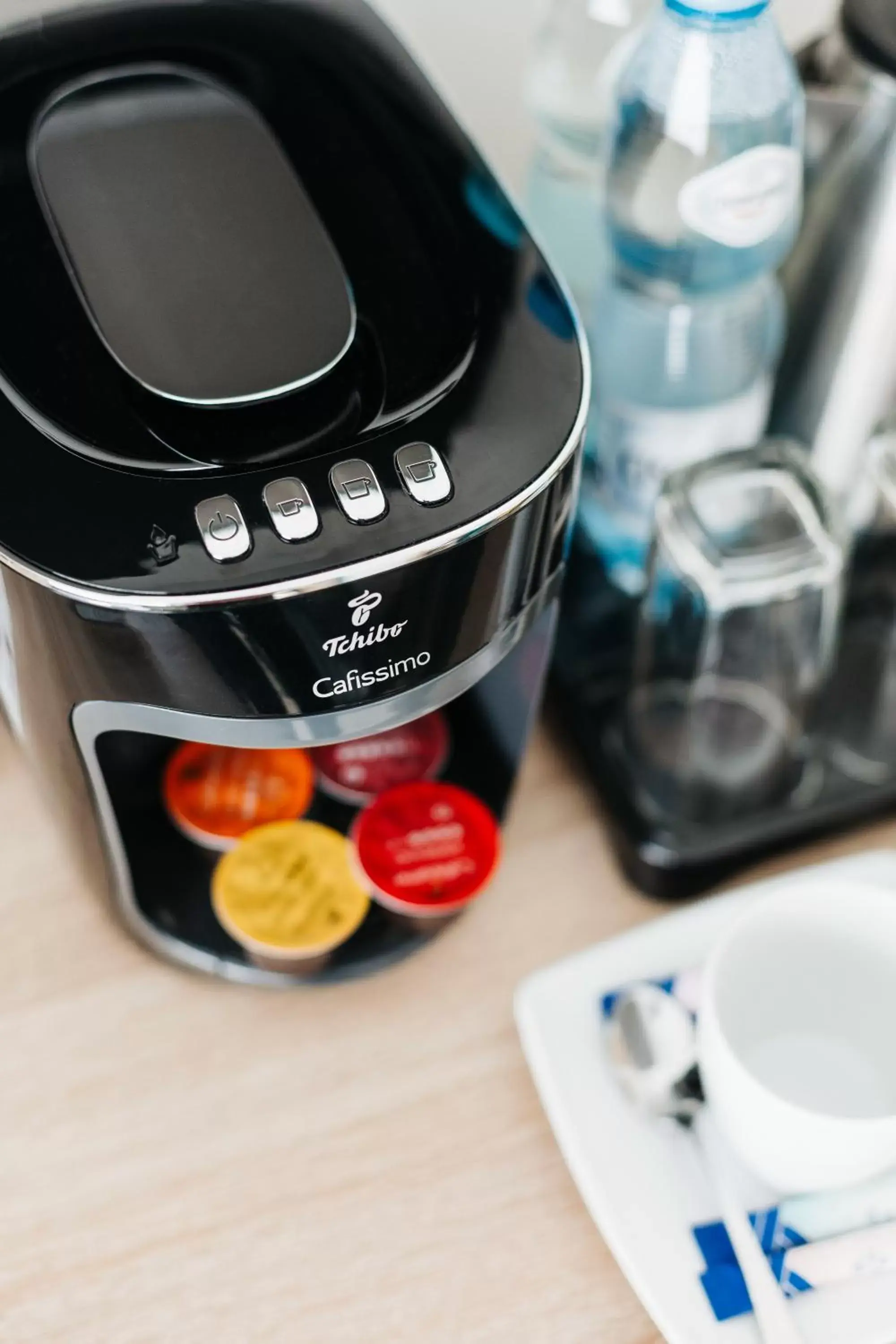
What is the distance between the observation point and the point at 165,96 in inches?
18.2

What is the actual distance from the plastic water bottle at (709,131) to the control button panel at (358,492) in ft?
0.79

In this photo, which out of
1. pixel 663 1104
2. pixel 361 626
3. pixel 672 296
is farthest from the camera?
pixel 672 296

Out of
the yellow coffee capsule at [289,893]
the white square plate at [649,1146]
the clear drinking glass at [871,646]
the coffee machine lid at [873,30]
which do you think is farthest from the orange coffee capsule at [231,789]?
the coffee machine lid at [873,30]

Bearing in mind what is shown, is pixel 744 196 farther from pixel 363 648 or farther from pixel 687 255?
pixel 363 648

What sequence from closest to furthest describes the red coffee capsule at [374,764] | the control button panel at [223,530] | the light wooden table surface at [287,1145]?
1. the control button panel at [223,530]
2. the light wooden table surface at [287,1145]
3. the red coffee capsule at [374,764]

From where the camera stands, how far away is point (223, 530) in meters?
0.37

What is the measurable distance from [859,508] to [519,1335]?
42 centimetres

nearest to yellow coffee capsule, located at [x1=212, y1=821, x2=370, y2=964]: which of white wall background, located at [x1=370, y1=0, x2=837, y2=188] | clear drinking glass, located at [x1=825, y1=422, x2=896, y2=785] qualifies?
clear drinking glass, located at [x1=825, y1=422, x2=896, y2=785]

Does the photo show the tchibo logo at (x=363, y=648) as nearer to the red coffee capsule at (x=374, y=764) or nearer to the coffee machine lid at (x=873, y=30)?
the red coffee capsule at (x=374, y=764)

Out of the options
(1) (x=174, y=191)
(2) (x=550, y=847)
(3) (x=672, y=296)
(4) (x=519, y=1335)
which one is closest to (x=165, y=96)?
(1) (x=174, y=191)

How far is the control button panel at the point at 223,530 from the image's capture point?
37cm

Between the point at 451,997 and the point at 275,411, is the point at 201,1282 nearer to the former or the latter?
the point at 451,997

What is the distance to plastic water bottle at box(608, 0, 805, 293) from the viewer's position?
517mm

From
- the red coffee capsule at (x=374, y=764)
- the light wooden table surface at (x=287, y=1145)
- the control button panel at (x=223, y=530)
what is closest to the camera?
the control button panel at (x=223, y=530)
